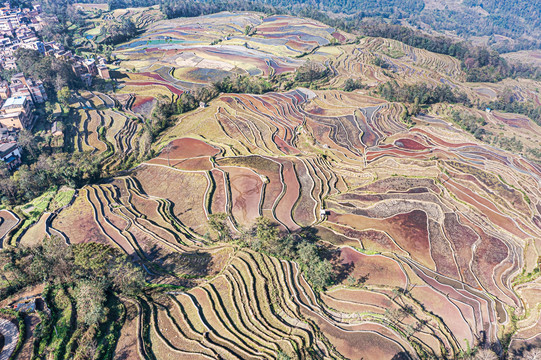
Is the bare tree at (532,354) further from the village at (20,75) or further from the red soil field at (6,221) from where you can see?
the village at (20,75)

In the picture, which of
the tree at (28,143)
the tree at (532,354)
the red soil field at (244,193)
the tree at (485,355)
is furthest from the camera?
the tree at (28,143)

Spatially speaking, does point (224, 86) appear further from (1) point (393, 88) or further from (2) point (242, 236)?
(2) point (242, 236)

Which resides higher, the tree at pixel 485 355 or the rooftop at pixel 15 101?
the rooftop at pixel 15 101

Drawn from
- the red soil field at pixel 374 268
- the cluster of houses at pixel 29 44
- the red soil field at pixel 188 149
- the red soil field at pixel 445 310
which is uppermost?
the cluster of houses at pixel 29 44

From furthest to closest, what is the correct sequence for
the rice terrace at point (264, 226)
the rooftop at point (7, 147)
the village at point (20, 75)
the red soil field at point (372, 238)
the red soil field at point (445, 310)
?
1. the village at point (20, 75)
2. the rooftop at point (7, 147)
3. the red soil field at point (372, 238)
4. the red soil field at point (445, 310)
5. the rice terrace at point (264, 226)

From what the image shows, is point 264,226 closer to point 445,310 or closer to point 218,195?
point 218,195

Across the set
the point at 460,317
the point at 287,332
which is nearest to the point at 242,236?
the point at 287,332

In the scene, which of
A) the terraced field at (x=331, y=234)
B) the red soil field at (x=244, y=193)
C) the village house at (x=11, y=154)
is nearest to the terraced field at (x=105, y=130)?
the terraced field at (x=331, y=234)

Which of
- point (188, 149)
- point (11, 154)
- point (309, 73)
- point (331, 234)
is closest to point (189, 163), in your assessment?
point (188, 149)
